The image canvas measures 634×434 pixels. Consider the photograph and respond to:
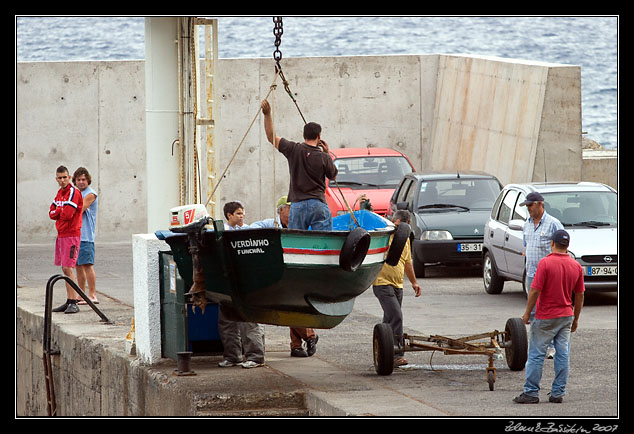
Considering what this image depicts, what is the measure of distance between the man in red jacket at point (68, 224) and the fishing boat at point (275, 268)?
204 inches

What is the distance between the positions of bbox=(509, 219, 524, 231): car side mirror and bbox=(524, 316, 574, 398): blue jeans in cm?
615

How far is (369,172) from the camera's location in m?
25.0

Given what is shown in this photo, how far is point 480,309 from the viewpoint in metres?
17.6

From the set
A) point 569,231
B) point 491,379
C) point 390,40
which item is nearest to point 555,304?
point 491,379

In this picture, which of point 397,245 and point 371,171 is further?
point 371,171

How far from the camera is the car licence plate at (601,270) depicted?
55.7 feet

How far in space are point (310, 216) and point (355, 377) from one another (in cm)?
163

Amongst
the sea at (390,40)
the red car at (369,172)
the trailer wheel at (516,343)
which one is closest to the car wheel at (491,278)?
the red car at (369,172)

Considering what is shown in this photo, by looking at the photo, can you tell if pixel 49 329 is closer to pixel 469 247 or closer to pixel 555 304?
pixel 555 304

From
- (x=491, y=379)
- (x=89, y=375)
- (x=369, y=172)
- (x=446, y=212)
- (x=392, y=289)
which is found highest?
(x=369, y=172)

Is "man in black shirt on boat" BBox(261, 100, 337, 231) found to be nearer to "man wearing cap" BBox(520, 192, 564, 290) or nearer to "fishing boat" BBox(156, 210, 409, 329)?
"fishing boat" BBox(156, 210, 409, 329)

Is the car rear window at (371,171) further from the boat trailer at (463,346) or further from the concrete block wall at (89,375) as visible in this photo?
the boat trailer at (463,346)

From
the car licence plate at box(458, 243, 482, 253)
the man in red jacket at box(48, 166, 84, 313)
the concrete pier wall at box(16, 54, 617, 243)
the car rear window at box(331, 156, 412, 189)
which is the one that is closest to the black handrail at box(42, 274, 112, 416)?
the man in red jacket at box(48, 166, 84, 313)

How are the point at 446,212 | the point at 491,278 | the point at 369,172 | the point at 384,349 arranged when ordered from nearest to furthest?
the point at 384,349 < the point at 491,278 < the point at 446,212 < the point at 369,172
